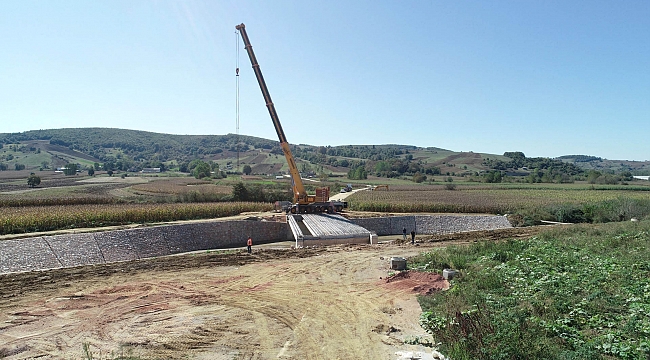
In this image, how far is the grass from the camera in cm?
866

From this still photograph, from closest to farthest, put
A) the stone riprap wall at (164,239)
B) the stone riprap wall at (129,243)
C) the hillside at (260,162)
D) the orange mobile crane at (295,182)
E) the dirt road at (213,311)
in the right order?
1. the dirt road at (213,311)
2. the stone riprap wall at (129,243)
3. the stone riprap wall at (164,239)
4. the orange mobile crane at (295,182)
5. the hillside at (260,162)

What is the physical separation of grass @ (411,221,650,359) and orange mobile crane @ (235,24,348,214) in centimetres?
1989

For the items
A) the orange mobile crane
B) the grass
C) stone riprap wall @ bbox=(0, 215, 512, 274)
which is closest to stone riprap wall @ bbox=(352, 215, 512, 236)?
stone riprap wall @ bbox=(0, 215, 512, 274)

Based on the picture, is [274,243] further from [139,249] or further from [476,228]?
[476,228]

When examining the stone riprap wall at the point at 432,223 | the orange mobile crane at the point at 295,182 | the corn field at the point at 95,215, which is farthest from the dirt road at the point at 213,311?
the stone riprap wall at the point at 432,223

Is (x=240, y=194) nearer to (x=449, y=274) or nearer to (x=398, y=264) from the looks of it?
(x=398, y=264)

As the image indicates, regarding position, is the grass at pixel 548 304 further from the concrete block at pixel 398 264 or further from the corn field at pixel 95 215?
the corn field at pixel 95 215

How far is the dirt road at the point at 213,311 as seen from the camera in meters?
11.0

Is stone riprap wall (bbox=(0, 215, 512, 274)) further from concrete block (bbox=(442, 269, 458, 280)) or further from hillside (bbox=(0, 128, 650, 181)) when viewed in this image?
hillside (bbox=(0, 128, 650, 181))

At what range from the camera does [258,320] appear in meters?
13.0

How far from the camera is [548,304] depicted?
11.1 m

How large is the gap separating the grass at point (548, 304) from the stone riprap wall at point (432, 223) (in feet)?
64.4

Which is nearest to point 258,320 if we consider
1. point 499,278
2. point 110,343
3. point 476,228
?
point 110,343

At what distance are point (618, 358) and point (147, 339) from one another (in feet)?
36.1
